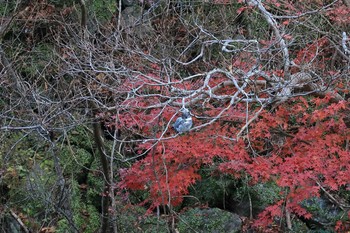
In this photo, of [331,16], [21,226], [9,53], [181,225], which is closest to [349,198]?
[181,225]

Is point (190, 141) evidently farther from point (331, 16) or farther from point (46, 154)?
point (331, 16)

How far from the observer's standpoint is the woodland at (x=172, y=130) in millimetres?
6527

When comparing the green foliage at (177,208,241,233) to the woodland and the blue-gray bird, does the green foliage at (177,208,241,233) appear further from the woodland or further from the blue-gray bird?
the blue-gray bird

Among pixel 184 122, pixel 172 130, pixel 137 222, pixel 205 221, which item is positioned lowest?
pixel 205 221

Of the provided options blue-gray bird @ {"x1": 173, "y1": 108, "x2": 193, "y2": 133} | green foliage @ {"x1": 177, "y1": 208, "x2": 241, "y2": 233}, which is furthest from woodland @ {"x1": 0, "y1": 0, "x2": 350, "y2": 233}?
blue-gray bird @ {"x1": 173, "y1": 108, "x2": 193, "y2": 133}

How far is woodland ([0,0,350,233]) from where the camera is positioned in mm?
6527

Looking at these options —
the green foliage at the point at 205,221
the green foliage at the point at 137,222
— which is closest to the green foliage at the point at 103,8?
the green foliage at the point at 137,222

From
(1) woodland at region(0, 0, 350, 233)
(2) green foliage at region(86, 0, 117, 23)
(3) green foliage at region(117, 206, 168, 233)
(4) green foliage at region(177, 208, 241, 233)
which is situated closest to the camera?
(1) woodland at region(0, 0, 350, 233)

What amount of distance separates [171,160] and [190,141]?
1.81 feet

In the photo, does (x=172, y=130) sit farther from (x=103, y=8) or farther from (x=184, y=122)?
(x=103, y=8)

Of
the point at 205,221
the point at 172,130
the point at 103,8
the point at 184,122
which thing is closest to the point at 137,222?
the point at 205,221

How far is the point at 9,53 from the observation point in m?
9.52

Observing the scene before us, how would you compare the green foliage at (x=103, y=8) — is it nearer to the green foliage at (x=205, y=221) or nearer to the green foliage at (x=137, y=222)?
the green foliage at (x=137, y=222)

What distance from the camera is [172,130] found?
726cm
